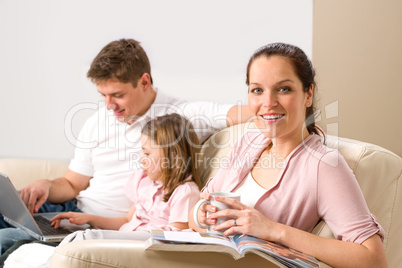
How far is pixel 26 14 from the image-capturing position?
321cm

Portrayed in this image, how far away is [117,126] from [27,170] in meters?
0.63

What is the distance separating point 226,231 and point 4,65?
2.44 m

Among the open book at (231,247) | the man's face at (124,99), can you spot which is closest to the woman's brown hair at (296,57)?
the open book at (231,247)

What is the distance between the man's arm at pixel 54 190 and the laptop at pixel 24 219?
0.09 meters

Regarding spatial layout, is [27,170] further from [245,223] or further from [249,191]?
[245,223]

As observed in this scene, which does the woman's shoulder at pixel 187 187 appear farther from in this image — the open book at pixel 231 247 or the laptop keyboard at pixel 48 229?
the open book at pixel 231 247

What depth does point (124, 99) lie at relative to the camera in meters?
2.29

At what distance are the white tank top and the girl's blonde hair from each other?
0.43 m

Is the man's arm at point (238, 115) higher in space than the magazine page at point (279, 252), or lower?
higher

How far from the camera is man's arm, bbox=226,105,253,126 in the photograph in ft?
6.95

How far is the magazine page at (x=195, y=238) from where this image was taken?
1220 millimetres

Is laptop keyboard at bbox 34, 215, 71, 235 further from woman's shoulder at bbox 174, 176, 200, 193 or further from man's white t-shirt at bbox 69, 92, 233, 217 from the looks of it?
woman's shoulder at bbox 174, 176, 200, 193

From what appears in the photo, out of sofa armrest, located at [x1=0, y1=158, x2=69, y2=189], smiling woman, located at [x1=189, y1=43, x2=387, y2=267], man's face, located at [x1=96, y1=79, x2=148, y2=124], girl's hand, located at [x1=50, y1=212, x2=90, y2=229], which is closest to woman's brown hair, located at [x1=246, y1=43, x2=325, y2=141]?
smiling woman, located at [x1=189, y1=43, x2=387, y2=267]

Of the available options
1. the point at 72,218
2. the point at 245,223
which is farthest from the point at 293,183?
the point at 72,218
